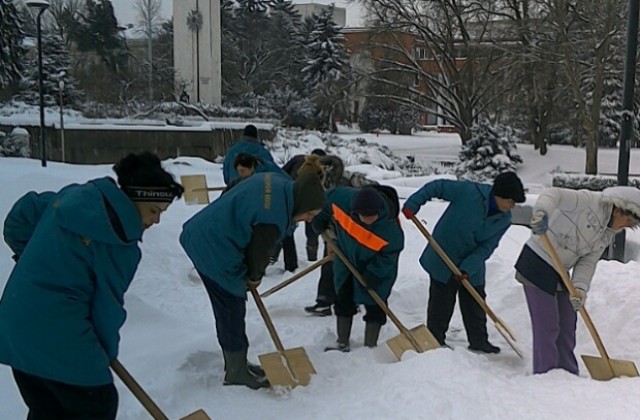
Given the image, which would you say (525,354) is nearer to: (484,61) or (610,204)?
(610,204)

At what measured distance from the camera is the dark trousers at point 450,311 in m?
4.48

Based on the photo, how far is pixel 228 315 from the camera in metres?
3.49

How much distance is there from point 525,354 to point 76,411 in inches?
138

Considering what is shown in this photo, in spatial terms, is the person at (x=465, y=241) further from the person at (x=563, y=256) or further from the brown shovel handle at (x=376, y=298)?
the brown shovel handle at (x=376, y=298)

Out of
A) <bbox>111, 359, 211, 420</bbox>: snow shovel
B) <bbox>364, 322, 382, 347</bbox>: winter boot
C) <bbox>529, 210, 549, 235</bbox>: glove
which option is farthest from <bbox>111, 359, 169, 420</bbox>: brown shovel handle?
<bbox>529, 210, 549, 235</bbox>: glove

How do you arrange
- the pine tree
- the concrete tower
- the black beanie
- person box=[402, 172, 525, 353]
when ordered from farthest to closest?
1. the concrete tower
2. the pine tree
3. person box=[402, 172, 525, 353]
4. the black beanie

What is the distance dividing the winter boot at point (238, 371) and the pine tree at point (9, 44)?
72.4 feet

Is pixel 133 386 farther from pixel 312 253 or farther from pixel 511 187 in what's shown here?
pixel 312 253

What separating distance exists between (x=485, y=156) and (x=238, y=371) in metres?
15.9

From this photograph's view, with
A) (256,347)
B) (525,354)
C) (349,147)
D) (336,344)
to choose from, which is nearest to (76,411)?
(256,347)

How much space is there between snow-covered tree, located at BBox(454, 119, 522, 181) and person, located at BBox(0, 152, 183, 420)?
16.3 meters

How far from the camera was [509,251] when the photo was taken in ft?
22.7

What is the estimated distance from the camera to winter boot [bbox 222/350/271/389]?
3.57 metres

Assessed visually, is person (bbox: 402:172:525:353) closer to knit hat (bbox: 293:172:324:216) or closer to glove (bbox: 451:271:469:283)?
glove (bbox: 451:271:469:283)
